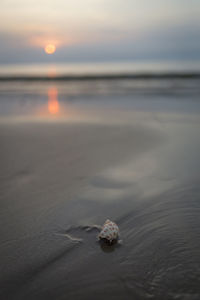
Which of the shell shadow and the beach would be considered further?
the shell shadow

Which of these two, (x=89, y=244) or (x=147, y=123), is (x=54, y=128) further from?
(x=89, y=244)

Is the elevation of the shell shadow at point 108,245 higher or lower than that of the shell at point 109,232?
lower

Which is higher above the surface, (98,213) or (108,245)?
(98,213)

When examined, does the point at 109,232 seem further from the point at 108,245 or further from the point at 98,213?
the point at 98,213

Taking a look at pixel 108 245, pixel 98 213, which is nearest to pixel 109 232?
pixel 108 245

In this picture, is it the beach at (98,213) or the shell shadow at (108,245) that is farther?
the shell shadow at (108,245)

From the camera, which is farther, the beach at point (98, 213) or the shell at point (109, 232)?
the shell at point (109, 232)

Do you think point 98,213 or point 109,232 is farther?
point 98,213

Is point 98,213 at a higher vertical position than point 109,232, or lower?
higher
